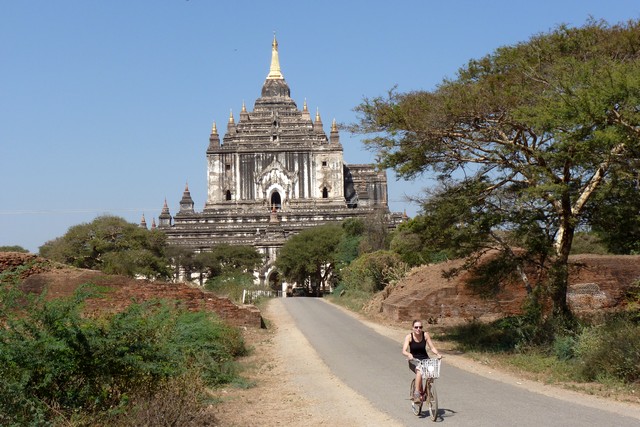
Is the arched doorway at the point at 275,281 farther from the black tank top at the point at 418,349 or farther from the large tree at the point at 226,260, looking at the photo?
the black tank top at the point at 418,349

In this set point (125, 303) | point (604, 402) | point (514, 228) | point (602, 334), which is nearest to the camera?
point (604, 402)

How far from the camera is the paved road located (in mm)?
8602

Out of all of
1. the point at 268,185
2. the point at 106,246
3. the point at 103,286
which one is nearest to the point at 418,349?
the point at 103,286

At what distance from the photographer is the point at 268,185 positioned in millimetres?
66250

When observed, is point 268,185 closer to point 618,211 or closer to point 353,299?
point 353,299

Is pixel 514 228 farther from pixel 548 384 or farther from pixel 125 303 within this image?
pixel 125 303

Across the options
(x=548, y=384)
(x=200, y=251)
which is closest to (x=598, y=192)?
(x=548, y=384)

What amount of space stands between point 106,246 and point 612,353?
3462 centimetres

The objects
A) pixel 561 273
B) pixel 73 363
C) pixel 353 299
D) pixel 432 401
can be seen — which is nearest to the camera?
pixel 73 363

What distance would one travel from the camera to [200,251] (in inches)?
2377

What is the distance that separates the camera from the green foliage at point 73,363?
24.2ft

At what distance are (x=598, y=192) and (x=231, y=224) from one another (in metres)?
51.0

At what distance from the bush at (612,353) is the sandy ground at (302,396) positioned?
776 millimetres

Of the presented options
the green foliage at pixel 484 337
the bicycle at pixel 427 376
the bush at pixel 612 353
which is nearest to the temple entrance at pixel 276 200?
the green foliage at pixel 484 337
